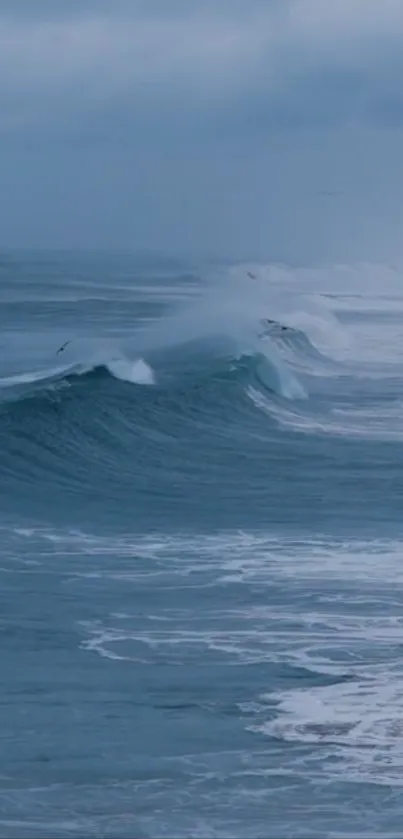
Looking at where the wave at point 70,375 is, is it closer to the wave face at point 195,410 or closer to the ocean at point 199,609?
the wave face at point 195,410

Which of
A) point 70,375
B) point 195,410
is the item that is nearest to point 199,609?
point 195,410

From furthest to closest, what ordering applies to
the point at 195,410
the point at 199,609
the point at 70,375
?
the point at 70,375 → the point at 195,410 → the point at 199,609

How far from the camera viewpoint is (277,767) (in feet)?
26.8

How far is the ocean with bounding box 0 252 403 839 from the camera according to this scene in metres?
7.86

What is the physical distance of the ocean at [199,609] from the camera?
7.86m

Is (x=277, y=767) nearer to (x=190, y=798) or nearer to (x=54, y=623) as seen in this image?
(x=190, y=798)

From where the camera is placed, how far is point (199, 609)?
11375 mm

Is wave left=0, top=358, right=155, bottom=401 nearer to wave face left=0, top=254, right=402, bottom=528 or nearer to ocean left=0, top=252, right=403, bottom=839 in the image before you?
wave face left=0, top=254, right=402, bottom=528

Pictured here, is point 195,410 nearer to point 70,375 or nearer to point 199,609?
point 70,375

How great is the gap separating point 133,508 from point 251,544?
7.54 feet

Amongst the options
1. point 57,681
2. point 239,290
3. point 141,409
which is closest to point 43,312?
point 239,290

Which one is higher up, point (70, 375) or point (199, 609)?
point (70, 375)

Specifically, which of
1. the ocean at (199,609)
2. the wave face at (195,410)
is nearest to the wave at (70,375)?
the wave face at (195,410)

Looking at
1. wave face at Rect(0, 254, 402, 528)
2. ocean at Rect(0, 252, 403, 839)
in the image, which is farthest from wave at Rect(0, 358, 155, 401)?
ocean at Rect(0, 252, 403, 839)
